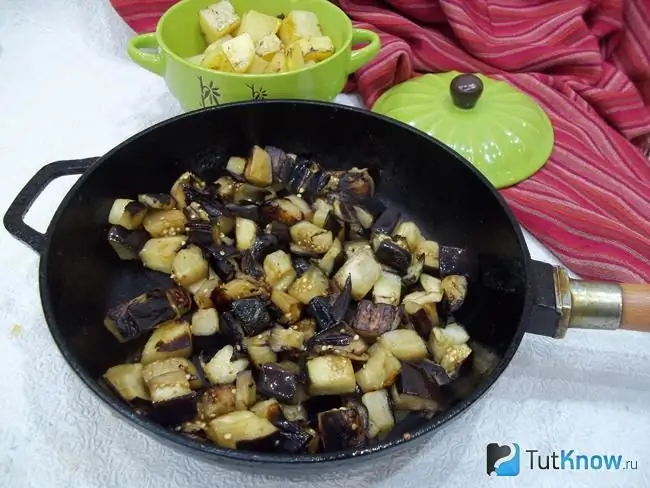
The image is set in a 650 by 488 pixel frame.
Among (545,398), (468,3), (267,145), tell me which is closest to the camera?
(545,398)

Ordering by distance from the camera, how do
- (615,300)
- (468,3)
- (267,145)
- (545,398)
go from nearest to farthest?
(615,300) → (545,398) → (267,145) → (468,3)

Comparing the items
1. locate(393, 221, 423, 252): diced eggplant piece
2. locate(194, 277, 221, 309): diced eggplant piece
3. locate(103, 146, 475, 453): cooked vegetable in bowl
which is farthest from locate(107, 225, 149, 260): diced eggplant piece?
locate(393, 221, 423, 252): diced eggplant piece

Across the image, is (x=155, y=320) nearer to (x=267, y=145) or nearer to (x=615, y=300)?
(x=267, y=145)

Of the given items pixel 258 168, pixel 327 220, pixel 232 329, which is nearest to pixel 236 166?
pixel 258 168

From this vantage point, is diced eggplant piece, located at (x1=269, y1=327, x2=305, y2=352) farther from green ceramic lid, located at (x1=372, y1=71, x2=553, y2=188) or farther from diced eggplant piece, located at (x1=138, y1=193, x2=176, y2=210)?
green ceramic lid, located at (x1=372, y1=71, x2=553, y2=188)

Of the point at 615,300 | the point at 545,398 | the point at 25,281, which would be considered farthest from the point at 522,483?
the point at 25,281
